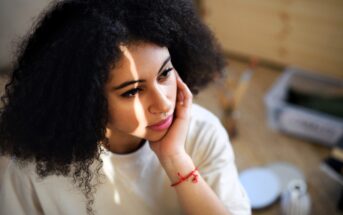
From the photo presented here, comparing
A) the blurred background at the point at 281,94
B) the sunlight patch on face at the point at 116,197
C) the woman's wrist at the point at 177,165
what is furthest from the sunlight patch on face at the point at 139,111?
the blurred background at the point at 281,94

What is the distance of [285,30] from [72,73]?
1.61 metres

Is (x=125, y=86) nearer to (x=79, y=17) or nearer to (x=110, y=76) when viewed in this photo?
(x=110, y=76)

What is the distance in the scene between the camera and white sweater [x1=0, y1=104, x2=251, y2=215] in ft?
2.72

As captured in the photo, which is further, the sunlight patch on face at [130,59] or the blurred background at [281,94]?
the blurred background at [281,94]

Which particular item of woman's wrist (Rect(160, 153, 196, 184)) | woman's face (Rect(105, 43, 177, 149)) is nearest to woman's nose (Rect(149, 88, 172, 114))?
woman's face (Rect(105, 43, 177, 149))

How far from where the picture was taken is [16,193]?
83cm

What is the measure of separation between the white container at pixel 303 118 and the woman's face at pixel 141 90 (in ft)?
3.43

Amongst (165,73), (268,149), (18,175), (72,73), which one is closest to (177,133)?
(165,73)

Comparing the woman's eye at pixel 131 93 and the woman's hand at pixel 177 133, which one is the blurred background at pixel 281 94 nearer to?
the woman's hand at pixel 177 133

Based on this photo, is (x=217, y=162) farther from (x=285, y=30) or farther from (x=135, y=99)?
(x=285, y=30)

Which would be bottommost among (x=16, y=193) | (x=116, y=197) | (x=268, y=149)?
(x=268, y=149)

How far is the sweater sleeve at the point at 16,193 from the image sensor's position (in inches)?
32.1

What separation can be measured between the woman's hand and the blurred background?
46 cm

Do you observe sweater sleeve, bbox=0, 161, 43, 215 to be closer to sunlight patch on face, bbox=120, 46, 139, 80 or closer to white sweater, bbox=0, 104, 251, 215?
white sweater, bbox=0, 104, 251, 215
